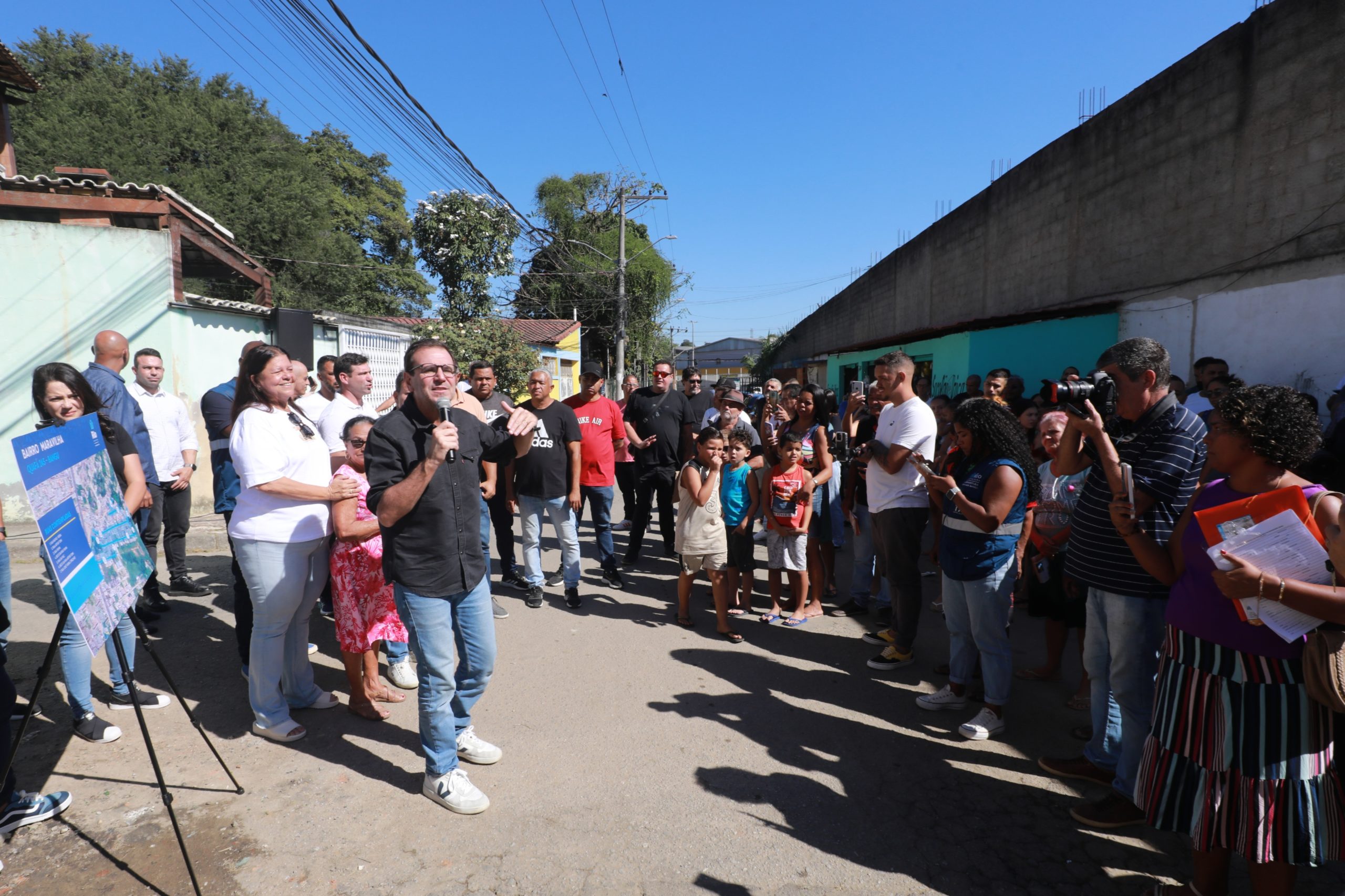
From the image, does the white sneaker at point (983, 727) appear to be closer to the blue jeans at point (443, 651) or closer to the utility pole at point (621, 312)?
the blue jeans at point (443, 651)

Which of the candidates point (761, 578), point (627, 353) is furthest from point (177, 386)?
point (627, 353)

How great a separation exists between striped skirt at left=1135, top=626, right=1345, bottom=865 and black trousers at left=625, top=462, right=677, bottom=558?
4618mm

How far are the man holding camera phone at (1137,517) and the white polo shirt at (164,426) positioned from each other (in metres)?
5.77

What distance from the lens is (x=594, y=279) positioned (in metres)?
33.9

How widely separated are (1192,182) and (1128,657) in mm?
8106

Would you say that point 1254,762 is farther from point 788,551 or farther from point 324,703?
point 324,703

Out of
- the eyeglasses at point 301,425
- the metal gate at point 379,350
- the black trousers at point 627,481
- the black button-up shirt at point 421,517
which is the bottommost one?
the black trousers at point 627,481

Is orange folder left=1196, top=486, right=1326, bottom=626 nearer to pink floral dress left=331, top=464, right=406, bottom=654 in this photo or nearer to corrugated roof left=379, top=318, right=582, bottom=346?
pink floral dress left=331, top=464, right=406, bottom=654

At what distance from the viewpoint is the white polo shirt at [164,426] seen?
5.03m

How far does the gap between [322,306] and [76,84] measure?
9.40 m

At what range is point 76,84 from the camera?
864 inches

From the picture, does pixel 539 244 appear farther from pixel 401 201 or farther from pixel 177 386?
pixel 401 201

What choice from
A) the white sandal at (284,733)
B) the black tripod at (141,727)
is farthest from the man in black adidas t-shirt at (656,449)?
the black tripod at (141,727)

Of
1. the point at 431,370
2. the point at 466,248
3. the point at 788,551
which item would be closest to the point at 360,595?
the point at 431,370
